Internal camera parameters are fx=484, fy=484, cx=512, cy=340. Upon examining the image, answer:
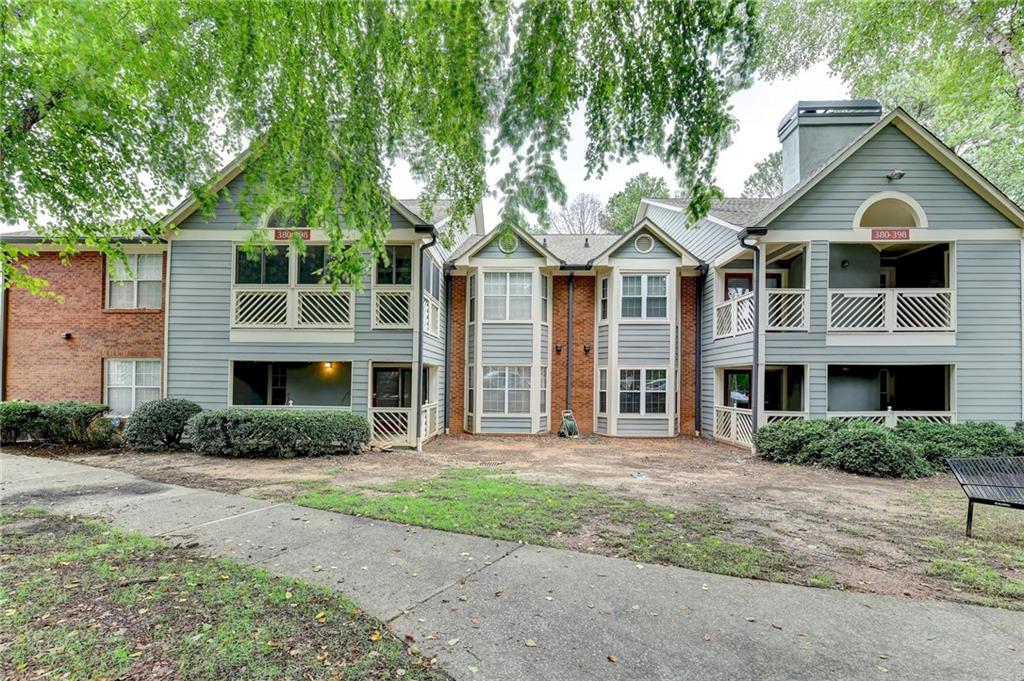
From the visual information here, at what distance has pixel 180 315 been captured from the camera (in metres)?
12.3

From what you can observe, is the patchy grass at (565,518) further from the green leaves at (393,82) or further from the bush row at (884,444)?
the bush row at (884,444)

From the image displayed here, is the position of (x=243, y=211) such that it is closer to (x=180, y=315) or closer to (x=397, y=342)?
(x=397, y=342)

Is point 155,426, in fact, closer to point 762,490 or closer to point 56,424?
point 56,424

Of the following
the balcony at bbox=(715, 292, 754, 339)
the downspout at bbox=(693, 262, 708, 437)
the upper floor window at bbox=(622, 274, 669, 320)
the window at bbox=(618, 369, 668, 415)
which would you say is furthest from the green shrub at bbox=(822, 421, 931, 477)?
the upper floor window at bbox=(622, 274, 669, 320)

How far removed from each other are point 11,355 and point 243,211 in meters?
13.9

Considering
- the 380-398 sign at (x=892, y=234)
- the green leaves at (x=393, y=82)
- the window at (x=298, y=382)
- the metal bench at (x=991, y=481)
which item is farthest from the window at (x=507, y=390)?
the metal bench at (x=991, y=481)

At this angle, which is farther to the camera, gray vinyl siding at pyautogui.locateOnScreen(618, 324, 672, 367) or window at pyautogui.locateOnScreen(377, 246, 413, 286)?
gray vinyl siding at pyautogui.locateOnScreen(618, 324, 672, 367)

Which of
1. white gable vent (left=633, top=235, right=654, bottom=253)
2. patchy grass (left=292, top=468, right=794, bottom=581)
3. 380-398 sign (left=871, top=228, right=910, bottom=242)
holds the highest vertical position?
white gable vent (left=633, top=235, right=654, bottom=253)

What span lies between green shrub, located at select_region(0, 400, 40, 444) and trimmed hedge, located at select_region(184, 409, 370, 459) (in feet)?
12.4

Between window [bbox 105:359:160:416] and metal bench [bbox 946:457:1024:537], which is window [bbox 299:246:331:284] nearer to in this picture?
window [bbox 105:359:160:416]

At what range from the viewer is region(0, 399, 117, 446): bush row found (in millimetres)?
11180

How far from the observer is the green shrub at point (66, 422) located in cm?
1119

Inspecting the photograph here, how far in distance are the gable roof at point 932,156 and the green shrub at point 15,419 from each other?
58.2ft

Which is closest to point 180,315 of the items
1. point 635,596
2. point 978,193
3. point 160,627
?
point 160,627
